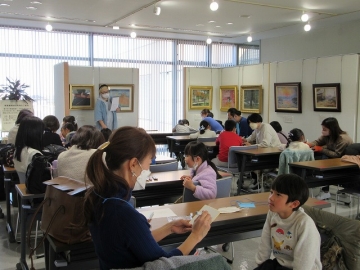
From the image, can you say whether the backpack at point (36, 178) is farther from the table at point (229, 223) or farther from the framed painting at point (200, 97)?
the framed painting at point (200, 97)

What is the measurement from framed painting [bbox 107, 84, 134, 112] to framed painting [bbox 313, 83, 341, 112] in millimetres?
4601

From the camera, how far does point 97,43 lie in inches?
451

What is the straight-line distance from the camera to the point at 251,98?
1098 centimetres

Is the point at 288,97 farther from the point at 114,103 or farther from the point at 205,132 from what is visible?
the point at 114,103

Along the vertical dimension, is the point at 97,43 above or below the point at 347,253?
above

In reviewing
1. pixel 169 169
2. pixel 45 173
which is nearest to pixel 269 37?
pixel 169 169

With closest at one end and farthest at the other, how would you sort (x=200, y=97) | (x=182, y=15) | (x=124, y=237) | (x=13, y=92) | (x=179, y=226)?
(x=124, y=237) → (x=179, y=226) → (x=13, y=92) → (x=182, y=15) → (x=200, y=97)

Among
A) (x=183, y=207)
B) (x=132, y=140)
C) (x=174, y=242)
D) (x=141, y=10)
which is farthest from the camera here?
(x=141, y=10)

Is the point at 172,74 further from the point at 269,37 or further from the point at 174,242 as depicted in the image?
the point at 174,242

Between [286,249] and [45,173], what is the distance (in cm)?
239

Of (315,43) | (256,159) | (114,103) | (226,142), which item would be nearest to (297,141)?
(256,159)

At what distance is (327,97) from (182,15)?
3.84 m

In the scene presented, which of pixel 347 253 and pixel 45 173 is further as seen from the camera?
pixel 45 173

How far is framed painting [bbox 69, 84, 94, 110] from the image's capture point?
31.0ft
